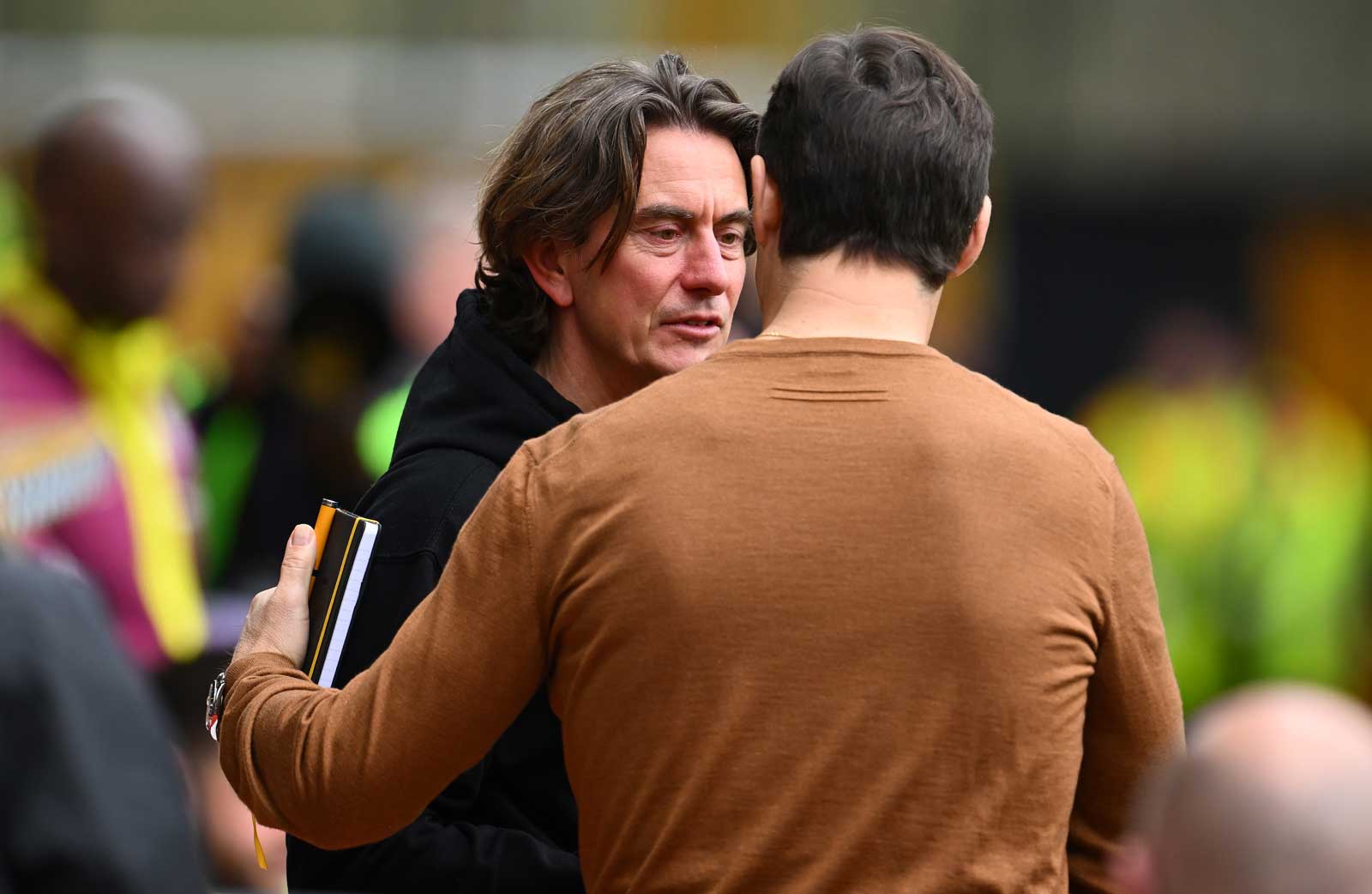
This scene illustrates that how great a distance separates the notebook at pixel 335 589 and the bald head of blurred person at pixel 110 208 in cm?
283

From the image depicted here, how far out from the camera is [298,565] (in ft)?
8.21

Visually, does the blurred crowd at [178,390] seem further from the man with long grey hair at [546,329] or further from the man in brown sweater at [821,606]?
the man in brown sweater at [821,606]

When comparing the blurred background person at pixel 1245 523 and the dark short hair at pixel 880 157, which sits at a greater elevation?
the dark short hair at pixel 880 157

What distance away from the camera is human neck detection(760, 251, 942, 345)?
7.34 ft

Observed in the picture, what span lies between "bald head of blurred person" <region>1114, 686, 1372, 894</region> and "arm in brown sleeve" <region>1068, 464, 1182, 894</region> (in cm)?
41

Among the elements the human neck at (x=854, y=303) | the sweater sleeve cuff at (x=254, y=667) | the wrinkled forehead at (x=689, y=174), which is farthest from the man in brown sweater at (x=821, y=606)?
the wrinkled forehead at (x=689, y=174)

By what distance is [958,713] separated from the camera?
2.12m

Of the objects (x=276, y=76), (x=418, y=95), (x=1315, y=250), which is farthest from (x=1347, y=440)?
(x=276, y=76)

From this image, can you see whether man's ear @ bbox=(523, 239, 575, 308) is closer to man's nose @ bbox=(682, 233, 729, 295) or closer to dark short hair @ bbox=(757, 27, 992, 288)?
man's nose @ bbox=(682, 233, 729, 295)

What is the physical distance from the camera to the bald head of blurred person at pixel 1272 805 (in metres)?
1.65

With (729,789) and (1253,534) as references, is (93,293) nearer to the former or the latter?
(729,789)

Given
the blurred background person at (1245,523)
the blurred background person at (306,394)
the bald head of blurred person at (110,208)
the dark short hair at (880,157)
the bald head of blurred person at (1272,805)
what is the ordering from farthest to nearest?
the blurred background person at (1245,523) < the blurred background person at (306,394) < the bald head of blurred person at (110,208) < the dark short hair at (880,157) < the bald head of blurred person at (1272,805)

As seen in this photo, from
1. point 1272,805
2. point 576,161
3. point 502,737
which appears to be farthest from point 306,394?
point 1272,805

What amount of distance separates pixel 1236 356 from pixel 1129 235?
2.78 meters
